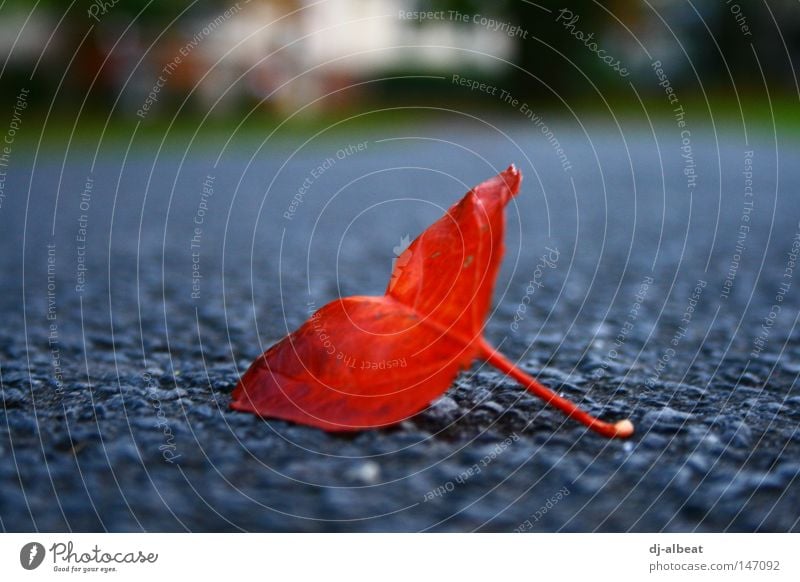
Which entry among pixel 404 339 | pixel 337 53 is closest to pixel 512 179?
pixel 404 339

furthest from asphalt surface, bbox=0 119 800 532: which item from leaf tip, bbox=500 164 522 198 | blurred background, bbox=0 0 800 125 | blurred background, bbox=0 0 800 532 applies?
blurred background, bbox=0 0 800 125

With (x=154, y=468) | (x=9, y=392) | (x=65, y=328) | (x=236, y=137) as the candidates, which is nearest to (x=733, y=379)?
(x=154, y=468)

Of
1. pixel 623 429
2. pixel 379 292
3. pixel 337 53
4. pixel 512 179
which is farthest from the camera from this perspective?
pixel 337 53

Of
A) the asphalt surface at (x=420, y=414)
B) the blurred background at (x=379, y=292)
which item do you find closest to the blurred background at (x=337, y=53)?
the blurred background at (x=379, y=292)

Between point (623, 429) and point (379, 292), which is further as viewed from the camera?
point (379, 292)

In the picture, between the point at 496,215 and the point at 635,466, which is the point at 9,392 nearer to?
the point at 496,215
